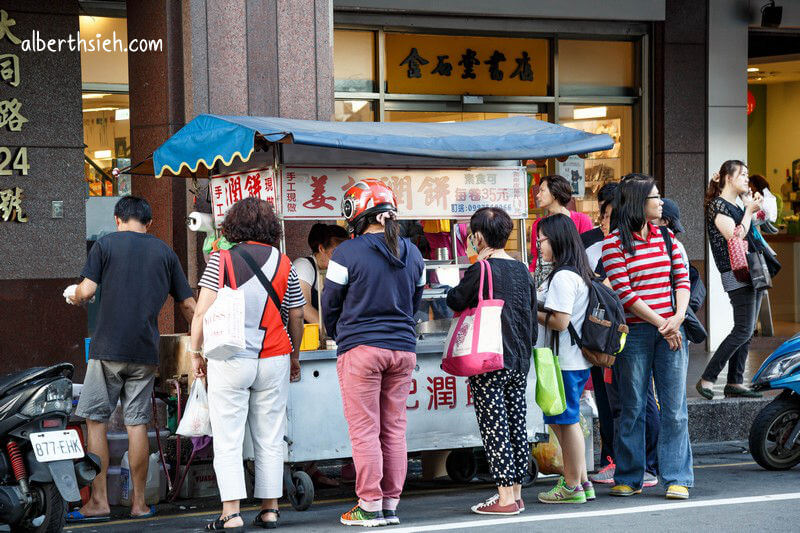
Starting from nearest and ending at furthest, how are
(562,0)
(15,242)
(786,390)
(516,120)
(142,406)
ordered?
(142,406)
(786,390)
(516,120)
(15,242)
(562,0)

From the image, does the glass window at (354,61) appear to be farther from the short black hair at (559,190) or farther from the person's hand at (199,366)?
the person's hand at (199,366)

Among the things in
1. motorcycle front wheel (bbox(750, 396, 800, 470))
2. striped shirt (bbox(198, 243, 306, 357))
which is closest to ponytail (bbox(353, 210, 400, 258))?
striped shirt (bbox(198, 243, 306, 357))

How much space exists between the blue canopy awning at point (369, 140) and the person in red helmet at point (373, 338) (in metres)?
0.70

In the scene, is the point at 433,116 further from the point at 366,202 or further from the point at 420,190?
the point at 366,202

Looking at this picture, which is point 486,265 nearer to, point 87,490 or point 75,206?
point 87,490

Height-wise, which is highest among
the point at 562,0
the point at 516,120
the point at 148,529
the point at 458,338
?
the point at 562,0

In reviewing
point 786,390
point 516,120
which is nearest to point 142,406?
point 516,120

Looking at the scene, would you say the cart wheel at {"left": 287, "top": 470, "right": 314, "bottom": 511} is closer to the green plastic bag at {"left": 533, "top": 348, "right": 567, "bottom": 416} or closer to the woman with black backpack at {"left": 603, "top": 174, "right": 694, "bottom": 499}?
the green plastic bag at {"left": 533, "top": 348, "right": 567, "bottom": 416}

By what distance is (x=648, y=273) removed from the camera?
23.0 ft

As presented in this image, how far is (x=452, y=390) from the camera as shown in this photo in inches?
293

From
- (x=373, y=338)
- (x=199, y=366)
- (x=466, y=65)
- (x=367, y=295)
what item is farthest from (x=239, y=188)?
(x=466, y=65)

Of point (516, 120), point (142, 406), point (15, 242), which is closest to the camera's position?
point (142, 406)

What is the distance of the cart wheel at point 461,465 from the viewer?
312 inches

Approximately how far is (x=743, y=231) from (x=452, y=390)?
311 centimetres
